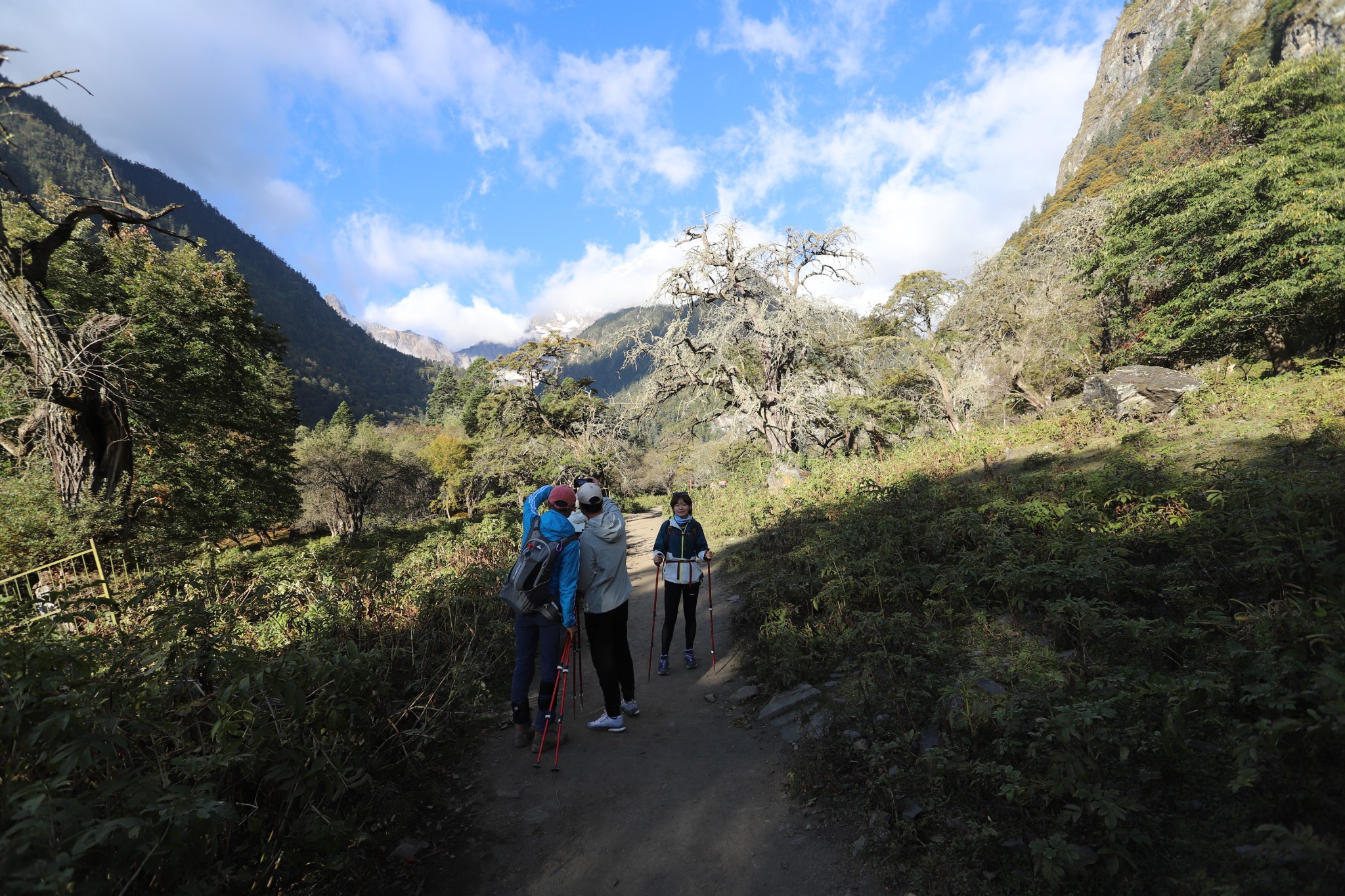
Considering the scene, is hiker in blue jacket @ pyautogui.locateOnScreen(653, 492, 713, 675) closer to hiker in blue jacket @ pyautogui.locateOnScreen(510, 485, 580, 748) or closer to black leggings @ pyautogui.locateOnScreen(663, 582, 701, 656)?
black leggings @ pyautogui.locateOnScreen(663, 582, 701, 656)

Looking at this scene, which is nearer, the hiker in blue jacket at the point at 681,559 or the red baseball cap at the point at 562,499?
the red baseball cap at the point at 562,499

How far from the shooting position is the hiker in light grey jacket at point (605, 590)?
469 cm

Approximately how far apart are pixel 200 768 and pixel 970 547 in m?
7.00

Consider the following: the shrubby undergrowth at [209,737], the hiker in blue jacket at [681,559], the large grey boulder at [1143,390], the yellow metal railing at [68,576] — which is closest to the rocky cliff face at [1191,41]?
the large grey boulder at [1143,390]

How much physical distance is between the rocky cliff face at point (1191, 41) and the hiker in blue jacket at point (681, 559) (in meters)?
47.1

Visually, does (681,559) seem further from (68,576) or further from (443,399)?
(443,399)

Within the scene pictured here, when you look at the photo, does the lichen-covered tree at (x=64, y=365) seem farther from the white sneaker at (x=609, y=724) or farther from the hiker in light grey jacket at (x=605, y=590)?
the white sneaker at (x=609, y=724)

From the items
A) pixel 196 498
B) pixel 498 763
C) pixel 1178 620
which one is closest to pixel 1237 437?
pixel 1178 620

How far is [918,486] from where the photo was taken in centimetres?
912

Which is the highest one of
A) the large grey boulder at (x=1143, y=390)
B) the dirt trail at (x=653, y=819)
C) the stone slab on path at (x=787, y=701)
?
the large grey boulder at (x=1143, y=390)

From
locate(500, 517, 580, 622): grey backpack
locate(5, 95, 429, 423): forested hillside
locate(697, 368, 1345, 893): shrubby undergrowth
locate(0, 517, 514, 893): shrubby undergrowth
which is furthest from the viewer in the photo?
locate(5, 95, 429, 423): forested hillside

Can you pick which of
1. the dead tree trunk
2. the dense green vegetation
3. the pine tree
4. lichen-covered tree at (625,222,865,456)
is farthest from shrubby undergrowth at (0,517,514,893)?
the pine tree

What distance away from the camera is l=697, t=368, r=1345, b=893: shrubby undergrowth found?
2301mm

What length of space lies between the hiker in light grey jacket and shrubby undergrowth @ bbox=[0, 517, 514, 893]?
4.30 ft
